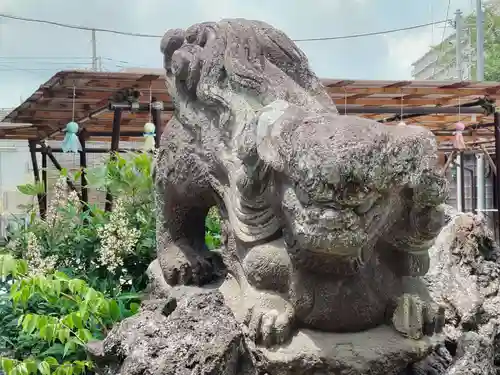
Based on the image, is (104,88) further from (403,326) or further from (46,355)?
(403,326)

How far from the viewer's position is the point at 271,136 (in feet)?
4.51

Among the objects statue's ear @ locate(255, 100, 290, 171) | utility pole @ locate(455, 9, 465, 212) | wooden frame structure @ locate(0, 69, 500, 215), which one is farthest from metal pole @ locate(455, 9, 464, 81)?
statue's ear @ locate(255, 100, 290, 171)

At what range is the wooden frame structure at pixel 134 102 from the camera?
4.20 metres

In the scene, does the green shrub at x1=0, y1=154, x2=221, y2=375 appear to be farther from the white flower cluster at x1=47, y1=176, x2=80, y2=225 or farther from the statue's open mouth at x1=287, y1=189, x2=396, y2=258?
the statue's open mouth at x1=287, y1=189, x2=396, y2=258

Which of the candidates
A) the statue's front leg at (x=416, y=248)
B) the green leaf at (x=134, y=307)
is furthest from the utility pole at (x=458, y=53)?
the statue's front leg at (x=416, y=248)

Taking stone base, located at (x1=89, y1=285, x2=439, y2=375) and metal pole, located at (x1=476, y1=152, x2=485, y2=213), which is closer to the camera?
stone base, located at (x1=89, y1=285, x2=439, y2=375)

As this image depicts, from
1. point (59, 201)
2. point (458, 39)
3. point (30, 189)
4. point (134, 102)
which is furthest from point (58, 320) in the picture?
point (458, 39)

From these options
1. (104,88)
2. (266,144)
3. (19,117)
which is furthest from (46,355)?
(19,117)

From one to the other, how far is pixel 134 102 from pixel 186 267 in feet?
8.93

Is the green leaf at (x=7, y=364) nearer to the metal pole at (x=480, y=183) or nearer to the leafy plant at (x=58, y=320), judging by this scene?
the leafy plant at (x=58, y=320)

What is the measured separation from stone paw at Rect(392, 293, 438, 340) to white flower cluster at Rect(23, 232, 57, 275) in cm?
117

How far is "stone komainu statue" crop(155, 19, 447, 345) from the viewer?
1.26 m

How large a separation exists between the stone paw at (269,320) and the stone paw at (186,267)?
418 millimetres

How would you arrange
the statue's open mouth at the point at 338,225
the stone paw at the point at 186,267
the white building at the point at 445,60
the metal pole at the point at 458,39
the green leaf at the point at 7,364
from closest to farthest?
the statue's open mouth at the point at 338,225 → the green leaf at the point at 7,364 → the stone paw at the point at 186,267 → the metal pole at the point at 458,39 → the white building at the point at 445,60
